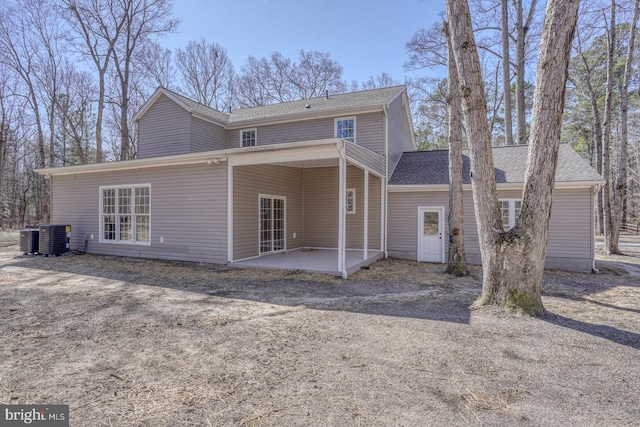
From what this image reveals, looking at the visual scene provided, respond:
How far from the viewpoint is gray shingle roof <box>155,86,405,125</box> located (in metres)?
11.1

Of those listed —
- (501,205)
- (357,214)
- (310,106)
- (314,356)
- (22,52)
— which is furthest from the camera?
(22,52)

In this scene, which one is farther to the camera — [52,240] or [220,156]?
[52,240]

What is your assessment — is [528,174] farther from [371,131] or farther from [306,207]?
[306,207]

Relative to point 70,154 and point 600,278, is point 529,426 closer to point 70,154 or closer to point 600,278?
point 600,278

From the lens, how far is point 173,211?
364 inches

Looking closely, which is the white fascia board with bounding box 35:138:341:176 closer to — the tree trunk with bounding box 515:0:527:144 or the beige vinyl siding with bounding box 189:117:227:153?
the beige vinyl siding with bounding box 189:117:227:153

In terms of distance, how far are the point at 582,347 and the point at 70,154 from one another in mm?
29147

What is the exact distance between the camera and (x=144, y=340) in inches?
144

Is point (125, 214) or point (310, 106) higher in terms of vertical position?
point (310, 106)

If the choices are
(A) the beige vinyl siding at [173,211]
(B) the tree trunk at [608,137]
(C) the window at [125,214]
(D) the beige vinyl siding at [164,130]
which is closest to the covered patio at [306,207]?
(A) the beige vinyl siding at [173,211]

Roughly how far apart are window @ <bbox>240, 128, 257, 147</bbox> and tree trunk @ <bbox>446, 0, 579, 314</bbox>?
9.23 meters

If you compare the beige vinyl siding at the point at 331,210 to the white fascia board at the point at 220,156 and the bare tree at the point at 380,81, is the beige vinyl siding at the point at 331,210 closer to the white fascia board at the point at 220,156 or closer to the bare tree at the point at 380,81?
the white fascia board at the point at 220,156

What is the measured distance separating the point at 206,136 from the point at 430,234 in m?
8.84

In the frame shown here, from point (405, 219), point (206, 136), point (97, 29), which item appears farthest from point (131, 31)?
point (405, 219)
